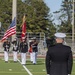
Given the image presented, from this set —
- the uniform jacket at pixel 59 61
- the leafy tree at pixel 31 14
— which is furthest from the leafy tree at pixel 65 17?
the uniform jacket at pixel 59 61

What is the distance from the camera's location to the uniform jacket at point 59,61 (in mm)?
8266

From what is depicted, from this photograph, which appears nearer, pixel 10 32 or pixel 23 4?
pixel 10 32

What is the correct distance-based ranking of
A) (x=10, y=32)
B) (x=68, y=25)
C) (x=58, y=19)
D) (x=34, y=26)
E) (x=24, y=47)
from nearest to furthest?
(x=24, y=47), (x=10, y=32), (x=34, y=26), (x=68, y=25), (x=58, y=19)

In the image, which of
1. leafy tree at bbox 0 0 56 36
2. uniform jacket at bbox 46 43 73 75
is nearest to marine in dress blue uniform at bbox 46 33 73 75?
uniform jacket at bbox 46 43 73 75

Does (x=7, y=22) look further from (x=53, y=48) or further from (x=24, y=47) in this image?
(x=53, y=48)

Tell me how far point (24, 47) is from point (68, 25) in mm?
53688

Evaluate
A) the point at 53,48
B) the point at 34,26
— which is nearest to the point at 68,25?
the point at 34,26

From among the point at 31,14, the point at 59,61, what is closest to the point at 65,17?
the point at 31,14

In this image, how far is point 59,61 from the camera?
8305 mm

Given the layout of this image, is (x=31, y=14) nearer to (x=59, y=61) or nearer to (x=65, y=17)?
(x=65, y=17)

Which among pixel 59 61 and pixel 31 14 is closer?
pixel 59 61

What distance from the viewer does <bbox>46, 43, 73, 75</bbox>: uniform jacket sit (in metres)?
8.27

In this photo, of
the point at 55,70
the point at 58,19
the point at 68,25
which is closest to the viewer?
the point at 55,70

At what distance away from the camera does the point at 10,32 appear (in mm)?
28500
